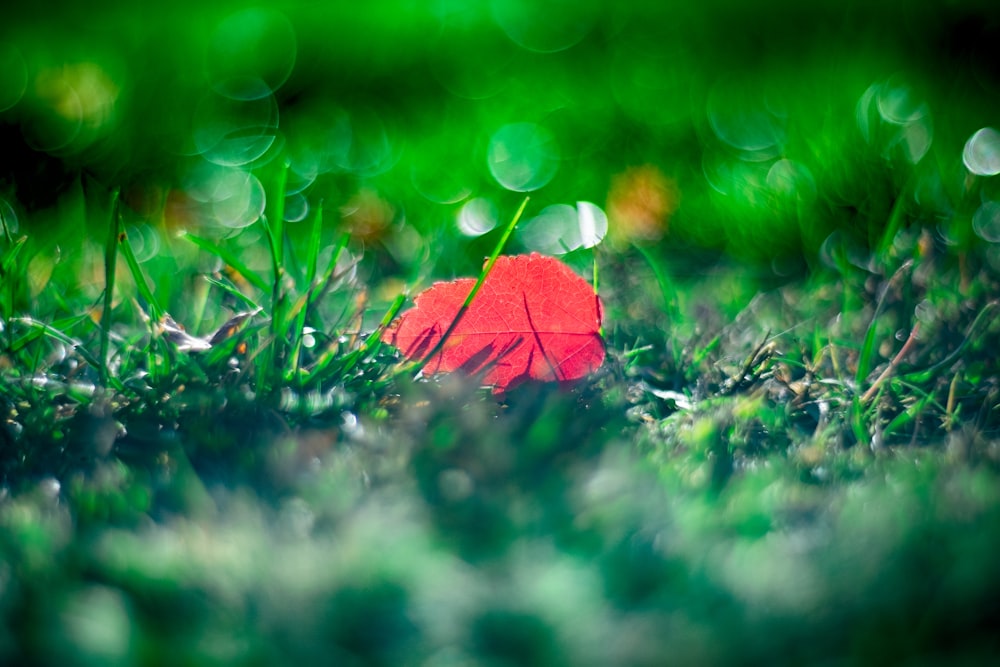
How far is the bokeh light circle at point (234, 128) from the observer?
3.53 metres

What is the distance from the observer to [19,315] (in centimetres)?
156

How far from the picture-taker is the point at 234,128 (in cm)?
375

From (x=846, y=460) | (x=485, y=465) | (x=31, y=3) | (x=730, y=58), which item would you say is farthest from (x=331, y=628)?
(x=31, y=3)

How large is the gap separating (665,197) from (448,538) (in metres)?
2.07

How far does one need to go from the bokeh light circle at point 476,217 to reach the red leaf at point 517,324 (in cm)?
109

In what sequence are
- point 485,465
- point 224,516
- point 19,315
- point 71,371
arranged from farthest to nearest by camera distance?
point 19,315 → point 71,371 → point 485,465 → point 224,516

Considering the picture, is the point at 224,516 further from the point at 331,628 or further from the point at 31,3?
the point at 31,3

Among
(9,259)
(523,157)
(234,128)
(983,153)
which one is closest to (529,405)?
(9,259)

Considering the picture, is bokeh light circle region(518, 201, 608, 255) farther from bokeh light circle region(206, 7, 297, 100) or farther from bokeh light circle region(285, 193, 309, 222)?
bokeh light circle region(206, 7, 297, 100)

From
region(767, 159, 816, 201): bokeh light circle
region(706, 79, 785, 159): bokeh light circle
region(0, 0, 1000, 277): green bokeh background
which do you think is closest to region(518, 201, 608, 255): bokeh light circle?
region(0, 0, 1000, 277): green bokeh background

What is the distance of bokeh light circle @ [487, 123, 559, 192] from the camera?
313 centimetres

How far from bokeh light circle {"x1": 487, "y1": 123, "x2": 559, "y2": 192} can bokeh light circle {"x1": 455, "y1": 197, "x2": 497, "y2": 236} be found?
17cm

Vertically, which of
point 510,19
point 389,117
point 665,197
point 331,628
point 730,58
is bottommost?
point 331,628

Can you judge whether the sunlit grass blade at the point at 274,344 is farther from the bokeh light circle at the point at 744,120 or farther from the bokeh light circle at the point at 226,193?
the bokeh light circle at the point at 744,120
